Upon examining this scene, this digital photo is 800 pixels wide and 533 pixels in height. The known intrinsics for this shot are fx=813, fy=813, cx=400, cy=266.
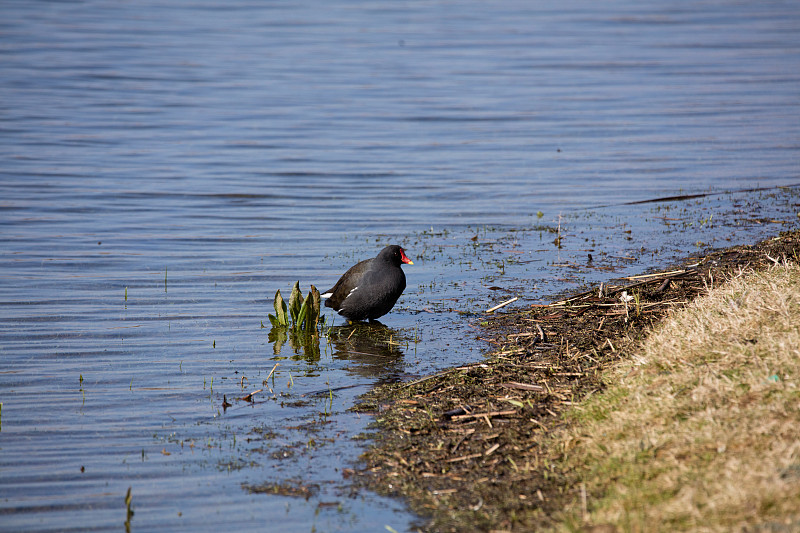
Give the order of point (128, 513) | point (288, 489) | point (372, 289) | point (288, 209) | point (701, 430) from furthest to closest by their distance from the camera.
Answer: point (288, 209), point (372, 289), point (288, 489), point (128, 513), point (701, 430)

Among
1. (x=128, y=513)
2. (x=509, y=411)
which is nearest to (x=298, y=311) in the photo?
(x=509, y=411)

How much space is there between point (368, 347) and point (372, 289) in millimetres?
757

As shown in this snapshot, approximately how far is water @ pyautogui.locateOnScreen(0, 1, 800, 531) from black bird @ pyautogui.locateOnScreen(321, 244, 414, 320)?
1.27 feet

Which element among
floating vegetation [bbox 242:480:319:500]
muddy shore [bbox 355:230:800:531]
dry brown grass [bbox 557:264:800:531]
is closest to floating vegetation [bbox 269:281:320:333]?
muddy shore [bbox 355:230:800:531]

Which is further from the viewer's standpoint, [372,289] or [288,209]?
[288,209]

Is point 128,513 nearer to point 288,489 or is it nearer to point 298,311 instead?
point 288,489

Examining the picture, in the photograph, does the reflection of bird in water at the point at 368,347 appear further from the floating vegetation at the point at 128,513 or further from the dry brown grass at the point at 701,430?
the floating vegetation at the point at 128,513

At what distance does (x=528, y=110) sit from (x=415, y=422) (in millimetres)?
17588

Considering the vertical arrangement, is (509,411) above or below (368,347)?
below

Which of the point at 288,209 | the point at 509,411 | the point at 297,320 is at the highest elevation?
the point at 288,209

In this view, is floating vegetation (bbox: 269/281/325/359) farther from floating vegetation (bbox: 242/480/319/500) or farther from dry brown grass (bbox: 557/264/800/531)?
dry brown grass (bbox: 557/264/800/531)

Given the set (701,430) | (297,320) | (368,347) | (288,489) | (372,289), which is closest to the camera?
(701,430)

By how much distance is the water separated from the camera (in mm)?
5988

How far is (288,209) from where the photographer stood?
587 inches
